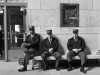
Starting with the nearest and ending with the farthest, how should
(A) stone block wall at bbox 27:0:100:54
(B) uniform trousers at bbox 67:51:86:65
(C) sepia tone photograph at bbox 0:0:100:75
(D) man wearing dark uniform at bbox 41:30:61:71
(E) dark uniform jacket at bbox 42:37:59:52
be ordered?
(B) uniform trousers at bbox 67:51:86:65 → (D) man wearing dark uniform at bbox 41:30:61:71 → (E) dark uniform jacket at bbox 42:37:59:52 → (C) sepia tone photograph at bbox 0:0:100:75 → (A) stone block wall at bbox 27:0:100:54

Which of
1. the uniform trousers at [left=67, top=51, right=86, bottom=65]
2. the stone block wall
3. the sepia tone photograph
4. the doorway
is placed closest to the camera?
the uniform trousers at [left=67, top=51, right=86, bottom=65]

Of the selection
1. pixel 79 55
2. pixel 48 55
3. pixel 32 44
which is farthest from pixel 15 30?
pixel 79 55

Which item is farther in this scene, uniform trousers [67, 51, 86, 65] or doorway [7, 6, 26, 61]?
doorway [7, 6, 26, 61]

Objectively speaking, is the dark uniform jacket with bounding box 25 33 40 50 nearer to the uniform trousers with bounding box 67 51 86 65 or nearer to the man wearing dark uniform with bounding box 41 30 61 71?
the man wearing dark uniform with bounding box 41 30 61 71

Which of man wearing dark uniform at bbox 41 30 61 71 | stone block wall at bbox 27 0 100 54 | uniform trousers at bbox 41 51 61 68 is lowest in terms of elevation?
uniform trousers at bbox 41 51 61 68

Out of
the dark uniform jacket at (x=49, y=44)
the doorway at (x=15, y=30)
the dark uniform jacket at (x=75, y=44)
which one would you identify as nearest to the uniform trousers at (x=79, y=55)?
the dark uniform jacket at (x=75, y=44)

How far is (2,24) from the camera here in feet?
26.3

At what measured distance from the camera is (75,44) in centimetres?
665

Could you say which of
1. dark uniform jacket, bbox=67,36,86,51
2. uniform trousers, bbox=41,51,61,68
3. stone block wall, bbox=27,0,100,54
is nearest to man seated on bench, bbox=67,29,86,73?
dark uniform jacket, bbox=67,36,86,51

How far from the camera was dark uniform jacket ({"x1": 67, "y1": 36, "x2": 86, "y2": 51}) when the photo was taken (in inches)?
→ 261

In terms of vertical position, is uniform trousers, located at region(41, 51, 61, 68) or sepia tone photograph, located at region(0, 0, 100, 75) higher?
sepia tone photograph, located at region(0, 0, 100, 75)

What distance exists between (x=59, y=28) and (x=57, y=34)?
1.67 feet

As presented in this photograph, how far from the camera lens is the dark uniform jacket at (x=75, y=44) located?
663 cm

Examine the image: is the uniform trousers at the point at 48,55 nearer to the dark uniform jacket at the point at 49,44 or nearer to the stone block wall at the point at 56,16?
the dark uniform jacket at the point at 49,44
